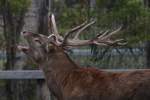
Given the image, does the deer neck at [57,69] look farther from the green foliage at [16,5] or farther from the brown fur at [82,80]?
the green foliage at [16,5]

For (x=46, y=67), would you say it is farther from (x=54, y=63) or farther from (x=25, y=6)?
(x=25, y=6)

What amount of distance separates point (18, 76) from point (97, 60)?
1.77 meters

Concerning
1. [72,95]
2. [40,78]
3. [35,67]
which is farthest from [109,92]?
[35,67]

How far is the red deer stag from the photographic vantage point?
10859mm

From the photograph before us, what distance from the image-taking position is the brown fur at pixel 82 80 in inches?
423

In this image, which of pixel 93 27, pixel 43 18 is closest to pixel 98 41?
pixel 93 27

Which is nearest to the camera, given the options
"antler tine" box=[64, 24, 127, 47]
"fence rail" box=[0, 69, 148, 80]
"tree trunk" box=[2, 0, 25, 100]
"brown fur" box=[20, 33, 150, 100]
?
"brown fur" box=[20, 33, 150, 100]

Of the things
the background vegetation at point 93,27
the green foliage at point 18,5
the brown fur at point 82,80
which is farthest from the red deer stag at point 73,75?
the green foliage at point 18,5

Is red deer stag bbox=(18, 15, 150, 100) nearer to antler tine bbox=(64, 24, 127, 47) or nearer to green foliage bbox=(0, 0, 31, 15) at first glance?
antler tine bbox=(64, 24, 127, 47)

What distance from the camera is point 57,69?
11469mm

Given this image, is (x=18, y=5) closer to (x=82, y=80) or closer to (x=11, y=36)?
(x=11, y=36)

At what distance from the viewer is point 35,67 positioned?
1373 centimetres

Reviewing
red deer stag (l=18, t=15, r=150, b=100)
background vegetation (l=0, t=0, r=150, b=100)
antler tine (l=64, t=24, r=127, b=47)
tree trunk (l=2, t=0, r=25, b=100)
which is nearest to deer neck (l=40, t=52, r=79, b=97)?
red deer stag (l=18, t=15, r=150, b=100)

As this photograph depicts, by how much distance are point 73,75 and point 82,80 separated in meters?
0.25
